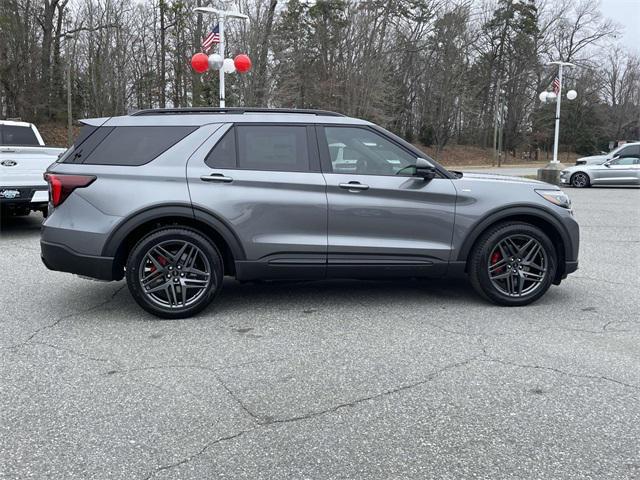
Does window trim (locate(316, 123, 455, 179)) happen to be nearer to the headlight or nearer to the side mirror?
the side mirror

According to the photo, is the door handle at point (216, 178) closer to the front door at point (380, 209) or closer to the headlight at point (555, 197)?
the front door at point (380, 209)

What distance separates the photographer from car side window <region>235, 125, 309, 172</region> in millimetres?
5082

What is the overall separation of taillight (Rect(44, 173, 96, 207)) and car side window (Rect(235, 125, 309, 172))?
50.7 inches

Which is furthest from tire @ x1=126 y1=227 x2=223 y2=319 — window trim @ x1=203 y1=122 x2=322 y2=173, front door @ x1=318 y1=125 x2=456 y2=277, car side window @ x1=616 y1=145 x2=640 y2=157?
car side window @ x1=616 y1=145 x2=640 y2=157

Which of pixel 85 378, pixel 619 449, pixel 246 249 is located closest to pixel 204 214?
pixel 246 249

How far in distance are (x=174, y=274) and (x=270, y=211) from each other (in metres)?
0.98

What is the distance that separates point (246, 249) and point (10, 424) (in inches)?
92.0

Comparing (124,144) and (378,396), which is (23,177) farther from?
(378,396)

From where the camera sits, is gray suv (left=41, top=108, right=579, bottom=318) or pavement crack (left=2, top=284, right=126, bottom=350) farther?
gray suv (left=41, top=108, right=579, bottom=318)

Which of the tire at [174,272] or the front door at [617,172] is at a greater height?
the front door at [617,172]

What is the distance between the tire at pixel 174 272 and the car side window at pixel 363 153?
1.39 m

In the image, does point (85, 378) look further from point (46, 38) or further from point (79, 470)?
point (46, 38)

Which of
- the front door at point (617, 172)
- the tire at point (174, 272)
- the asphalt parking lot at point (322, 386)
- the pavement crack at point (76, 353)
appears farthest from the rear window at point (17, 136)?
the front door at point (617, 172)

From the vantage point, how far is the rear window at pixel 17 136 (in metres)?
11.1
